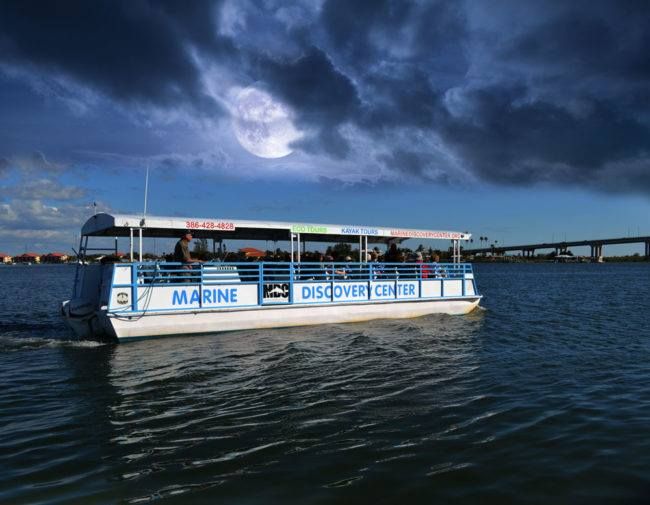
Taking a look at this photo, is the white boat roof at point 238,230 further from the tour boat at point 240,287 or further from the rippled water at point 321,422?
the rippled water at point 321,422

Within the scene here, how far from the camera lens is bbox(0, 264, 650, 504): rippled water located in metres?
5.01

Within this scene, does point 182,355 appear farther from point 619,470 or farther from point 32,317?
point 32,317

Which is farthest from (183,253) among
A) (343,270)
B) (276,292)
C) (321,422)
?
(321,422)

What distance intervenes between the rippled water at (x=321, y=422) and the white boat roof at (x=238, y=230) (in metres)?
3.13

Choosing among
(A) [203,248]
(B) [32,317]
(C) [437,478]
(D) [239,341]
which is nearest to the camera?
(C) [437,478]

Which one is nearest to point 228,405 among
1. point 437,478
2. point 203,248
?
point 437,478

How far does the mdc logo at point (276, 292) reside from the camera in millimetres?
14398

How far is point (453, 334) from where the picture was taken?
559 inches

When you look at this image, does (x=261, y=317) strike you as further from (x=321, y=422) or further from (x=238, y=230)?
(x=321, y=422)

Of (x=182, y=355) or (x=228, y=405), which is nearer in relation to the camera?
(x=228, y=405)

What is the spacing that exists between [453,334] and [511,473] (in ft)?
29.7

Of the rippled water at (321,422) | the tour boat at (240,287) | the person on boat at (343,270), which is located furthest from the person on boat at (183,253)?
the person on boat at (343,270)

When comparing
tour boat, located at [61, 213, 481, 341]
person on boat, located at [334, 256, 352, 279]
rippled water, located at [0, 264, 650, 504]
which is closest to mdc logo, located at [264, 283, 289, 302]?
tour boat, located at [61, 213, 481, 341]

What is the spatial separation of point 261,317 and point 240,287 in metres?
1.00
